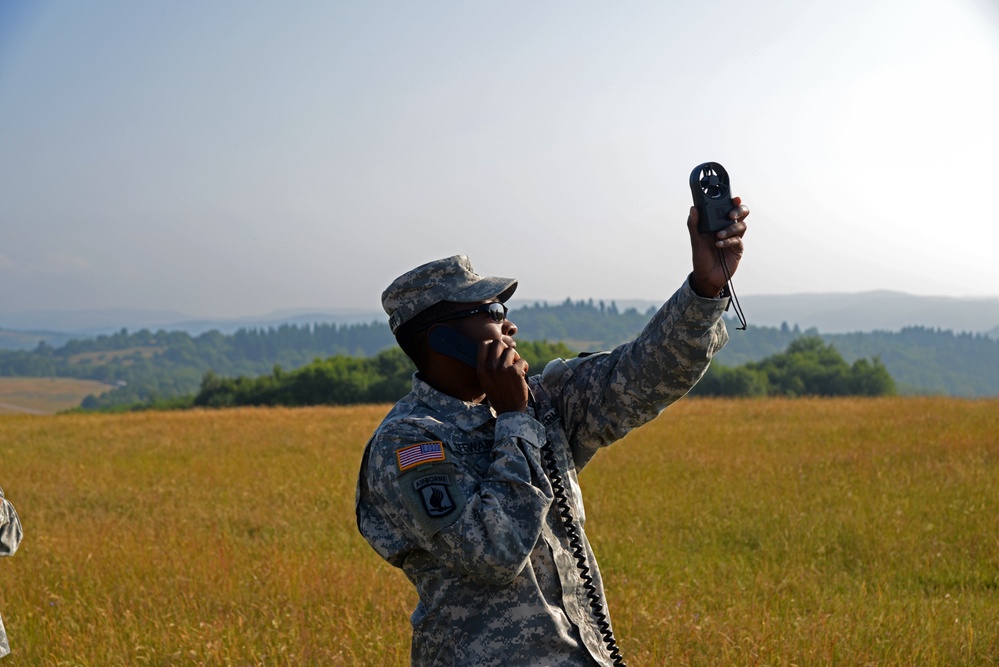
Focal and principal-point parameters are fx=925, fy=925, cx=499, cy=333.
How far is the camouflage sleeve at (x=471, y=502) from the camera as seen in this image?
2213mm

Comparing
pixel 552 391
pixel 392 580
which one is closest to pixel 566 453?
pixel 552 391

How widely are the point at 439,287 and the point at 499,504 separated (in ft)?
2.16

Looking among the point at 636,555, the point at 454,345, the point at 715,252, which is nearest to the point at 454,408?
the point at 454,345

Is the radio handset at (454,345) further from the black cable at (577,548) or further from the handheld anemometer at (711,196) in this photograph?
the handheld anemometer at (711,196)

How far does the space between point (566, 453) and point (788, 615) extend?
3.46 meters

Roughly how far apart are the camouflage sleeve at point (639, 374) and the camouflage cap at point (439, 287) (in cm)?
38

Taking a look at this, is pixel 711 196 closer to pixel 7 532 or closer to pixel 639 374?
pixel 639 374

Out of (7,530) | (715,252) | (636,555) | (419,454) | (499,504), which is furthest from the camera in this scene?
(636,555)

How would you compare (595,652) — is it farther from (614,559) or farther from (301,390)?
(301,390)

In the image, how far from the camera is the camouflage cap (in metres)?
2.55

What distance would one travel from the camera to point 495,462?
2.31 meters

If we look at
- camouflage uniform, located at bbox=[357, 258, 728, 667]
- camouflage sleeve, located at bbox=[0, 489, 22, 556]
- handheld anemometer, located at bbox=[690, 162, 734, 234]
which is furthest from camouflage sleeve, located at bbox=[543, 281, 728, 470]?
camouflage sleeve, located at bbox=[0, 489, 22, 556]

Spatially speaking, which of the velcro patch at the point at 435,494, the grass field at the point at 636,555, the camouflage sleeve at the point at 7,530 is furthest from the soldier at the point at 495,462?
the grass field at the point at 636,555

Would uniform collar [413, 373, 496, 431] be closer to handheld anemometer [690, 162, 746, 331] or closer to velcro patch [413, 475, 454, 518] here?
velcro patch [413, 475, 454, 518]
